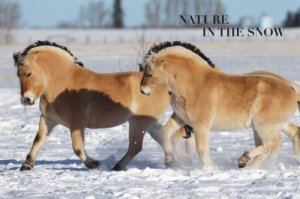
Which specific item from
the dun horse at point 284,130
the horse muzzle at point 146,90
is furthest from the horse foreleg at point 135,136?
the horse muzzle at point 146,90

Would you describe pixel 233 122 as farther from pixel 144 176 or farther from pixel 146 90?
pixel 144 176

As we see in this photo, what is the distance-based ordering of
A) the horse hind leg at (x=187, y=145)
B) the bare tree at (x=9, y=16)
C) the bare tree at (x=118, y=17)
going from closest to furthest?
the horse hind leg at (x=187, y=145)
the bare tree at (x=9, y=16)
the bare tree at (x=118, y=17)

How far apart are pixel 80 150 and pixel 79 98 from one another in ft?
2.13

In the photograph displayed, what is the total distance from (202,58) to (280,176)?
183cm

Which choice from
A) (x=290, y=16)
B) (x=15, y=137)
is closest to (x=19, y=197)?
(x=15, y=137)

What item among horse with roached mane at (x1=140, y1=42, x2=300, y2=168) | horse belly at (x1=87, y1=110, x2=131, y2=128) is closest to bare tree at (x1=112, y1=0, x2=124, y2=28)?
horse belly at (x1=87, y1=110, x2=131, y2=128)

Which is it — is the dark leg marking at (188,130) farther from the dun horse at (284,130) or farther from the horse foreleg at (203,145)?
the horse foreleg at (203,145)

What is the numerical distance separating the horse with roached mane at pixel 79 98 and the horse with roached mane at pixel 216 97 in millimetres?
446

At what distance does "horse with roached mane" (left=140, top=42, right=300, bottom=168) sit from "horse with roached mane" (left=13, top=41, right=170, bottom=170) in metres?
0.45

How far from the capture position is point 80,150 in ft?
27.8

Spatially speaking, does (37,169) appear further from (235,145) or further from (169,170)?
(235,145)

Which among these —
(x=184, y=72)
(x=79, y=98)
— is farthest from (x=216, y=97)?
(x=79, y=98)

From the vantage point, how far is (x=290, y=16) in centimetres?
8800

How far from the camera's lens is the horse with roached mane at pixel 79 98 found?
8.54 metres
